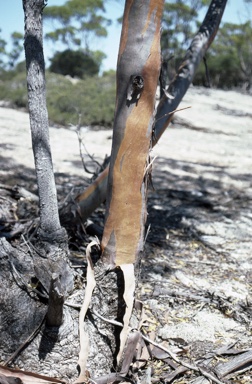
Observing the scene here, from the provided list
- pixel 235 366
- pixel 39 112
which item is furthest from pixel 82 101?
pixel 235 366

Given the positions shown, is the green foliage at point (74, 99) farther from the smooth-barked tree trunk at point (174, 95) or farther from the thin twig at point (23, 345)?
the thin twig at point (23, 345)

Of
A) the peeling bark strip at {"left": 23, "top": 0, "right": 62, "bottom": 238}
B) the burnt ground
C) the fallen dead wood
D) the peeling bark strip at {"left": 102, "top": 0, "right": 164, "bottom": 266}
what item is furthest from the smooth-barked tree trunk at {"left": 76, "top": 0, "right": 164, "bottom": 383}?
the fallen dead wood

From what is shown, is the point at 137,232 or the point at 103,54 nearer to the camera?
the point at 137,232

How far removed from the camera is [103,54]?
37250 mm

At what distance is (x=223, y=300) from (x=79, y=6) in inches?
1405

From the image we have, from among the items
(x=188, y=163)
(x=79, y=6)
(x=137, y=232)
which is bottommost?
(x=188, y=163)

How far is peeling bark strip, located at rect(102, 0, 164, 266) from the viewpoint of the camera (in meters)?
2.23

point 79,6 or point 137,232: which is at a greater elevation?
point 79,6

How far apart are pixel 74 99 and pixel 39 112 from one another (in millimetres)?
11394

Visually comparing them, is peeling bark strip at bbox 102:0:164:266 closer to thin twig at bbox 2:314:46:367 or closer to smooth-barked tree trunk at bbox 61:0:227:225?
thin twig at bbox 2:314:46:367

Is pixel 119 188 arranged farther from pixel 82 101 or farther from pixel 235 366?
pixel 82 101

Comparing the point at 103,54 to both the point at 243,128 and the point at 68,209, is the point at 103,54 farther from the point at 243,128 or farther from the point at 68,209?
the point at 68,209

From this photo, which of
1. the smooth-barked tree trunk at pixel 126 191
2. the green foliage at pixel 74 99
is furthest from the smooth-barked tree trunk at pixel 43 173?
the green foliage at pixel 74 99

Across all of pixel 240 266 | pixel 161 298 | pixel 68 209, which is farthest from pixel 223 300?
pixel 68 209
